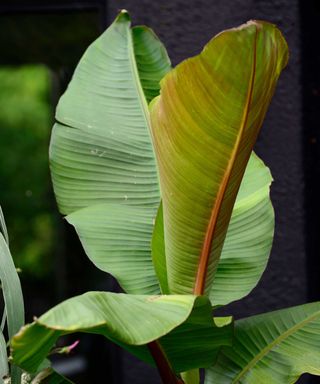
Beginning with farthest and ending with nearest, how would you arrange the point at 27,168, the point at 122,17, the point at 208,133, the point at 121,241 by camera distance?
1. the point at 27,168
2. the point at 122,17
3. the point at 121,241
4. the point at 208,133

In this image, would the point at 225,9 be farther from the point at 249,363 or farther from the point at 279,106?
the point at 249,363

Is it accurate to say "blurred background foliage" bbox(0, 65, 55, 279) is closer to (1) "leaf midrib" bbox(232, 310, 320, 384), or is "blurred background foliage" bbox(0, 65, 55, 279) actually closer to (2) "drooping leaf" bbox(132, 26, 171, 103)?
(2) "drooping leaf" bbox(132, 26, 171, 103)

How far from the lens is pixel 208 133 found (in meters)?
1.10

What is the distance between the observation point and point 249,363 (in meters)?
1.27

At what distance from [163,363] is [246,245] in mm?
290

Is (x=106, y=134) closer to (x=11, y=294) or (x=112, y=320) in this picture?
(x=11, y=294)

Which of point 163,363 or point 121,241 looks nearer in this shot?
point 163,363

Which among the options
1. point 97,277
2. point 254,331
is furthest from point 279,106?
A: point 97,277

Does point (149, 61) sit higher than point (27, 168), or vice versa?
point (149, 61)

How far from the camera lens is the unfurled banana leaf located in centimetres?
139

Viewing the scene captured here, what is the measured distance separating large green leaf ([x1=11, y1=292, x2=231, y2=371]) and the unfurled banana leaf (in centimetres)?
27

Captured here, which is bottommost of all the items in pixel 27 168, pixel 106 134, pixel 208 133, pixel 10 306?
pixel 27 168

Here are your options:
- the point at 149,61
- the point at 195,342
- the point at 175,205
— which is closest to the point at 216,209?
the point at 175,205

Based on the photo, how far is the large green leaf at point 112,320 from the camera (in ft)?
3.00
